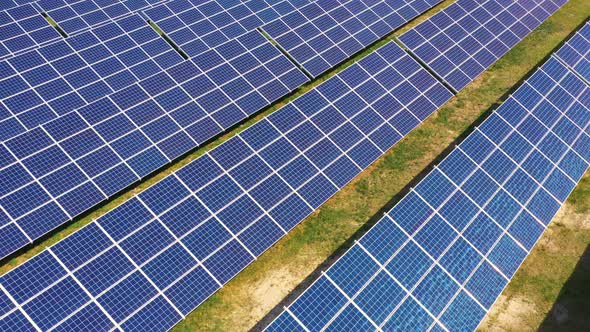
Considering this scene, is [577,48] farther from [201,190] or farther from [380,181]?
[201,190]

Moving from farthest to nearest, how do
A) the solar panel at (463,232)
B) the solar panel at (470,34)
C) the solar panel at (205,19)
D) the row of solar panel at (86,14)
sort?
the solar panel at (205,19)
the row of solar panel at (86,14)
the solar panel at (470,34)
the solar panel at (463,232)

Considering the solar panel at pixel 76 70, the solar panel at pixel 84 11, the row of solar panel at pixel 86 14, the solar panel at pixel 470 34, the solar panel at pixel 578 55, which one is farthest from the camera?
the solar panel at pixel 84 11

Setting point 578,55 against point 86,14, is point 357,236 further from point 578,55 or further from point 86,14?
point 86,14

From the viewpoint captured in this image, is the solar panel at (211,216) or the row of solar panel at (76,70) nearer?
the solar panel at (211,216)

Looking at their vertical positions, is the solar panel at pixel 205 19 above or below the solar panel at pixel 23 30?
above

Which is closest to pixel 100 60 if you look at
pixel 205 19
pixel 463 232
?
pixel 205 19

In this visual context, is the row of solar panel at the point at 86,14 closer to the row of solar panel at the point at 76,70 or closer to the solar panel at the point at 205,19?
the solar panel at the point at 205,19

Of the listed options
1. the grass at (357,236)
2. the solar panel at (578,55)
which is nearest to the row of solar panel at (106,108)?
the grass at (357,236)
